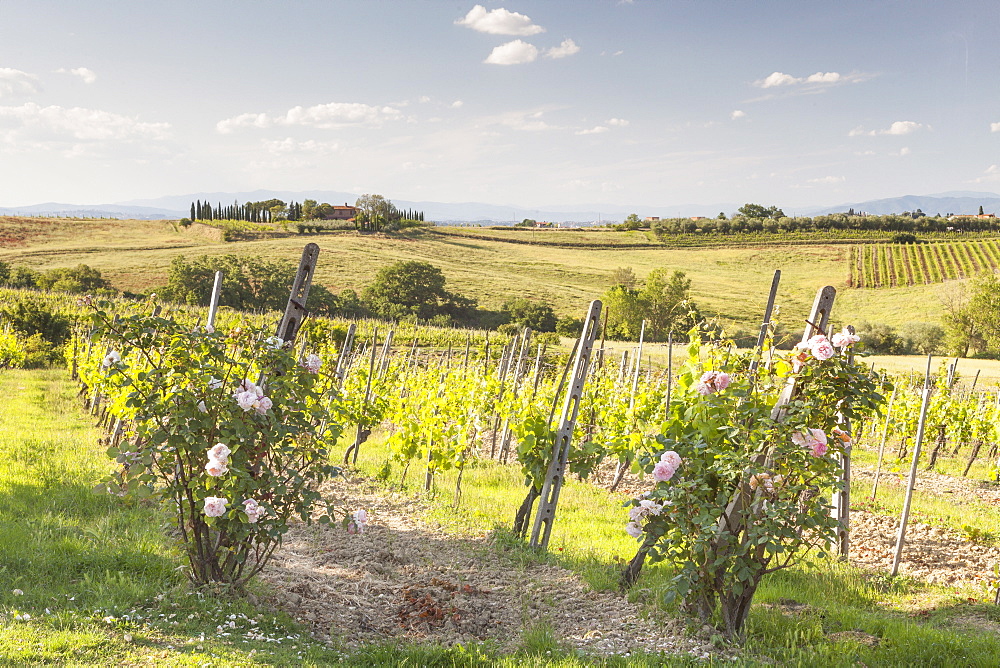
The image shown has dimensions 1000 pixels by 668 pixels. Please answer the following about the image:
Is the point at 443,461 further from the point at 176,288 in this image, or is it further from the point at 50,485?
the point at 176,288

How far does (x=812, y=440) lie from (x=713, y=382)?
1.88 ft

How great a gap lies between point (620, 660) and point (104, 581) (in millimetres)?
3103

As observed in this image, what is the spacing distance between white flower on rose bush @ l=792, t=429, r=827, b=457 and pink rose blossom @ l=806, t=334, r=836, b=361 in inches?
15.8

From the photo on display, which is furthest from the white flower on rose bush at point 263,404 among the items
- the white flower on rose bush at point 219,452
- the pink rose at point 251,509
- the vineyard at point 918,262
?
the vineyard at point 918,262

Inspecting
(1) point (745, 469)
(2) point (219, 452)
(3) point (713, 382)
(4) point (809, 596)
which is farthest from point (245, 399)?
(4) point (809, 596)

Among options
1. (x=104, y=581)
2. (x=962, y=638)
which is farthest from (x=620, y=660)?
(x=104, y=581)

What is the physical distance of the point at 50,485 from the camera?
583 cm

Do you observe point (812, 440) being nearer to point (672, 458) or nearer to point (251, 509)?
point (672, 458)

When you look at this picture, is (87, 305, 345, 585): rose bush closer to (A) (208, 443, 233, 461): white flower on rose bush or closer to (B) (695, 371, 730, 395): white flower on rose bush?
(A) (208, 443, 233, 461): white flower on rose bush

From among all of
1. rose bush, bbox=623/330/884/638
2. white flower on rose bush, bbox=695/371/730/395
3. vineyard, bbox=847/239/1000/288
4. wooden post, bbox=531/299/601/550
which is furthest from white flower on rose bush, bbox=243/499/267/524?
vineyard, bbox=847/239/1000/288

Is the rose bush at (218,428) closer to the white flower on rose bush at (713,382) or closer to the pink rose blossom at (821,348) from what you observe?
the white flower on rose bush at (713,382)

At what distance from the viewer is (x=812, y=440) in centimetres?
335

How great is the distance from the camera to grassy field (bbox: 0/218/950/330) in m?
51.5

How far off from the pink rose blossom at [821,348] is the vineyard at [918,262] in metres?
63.0
